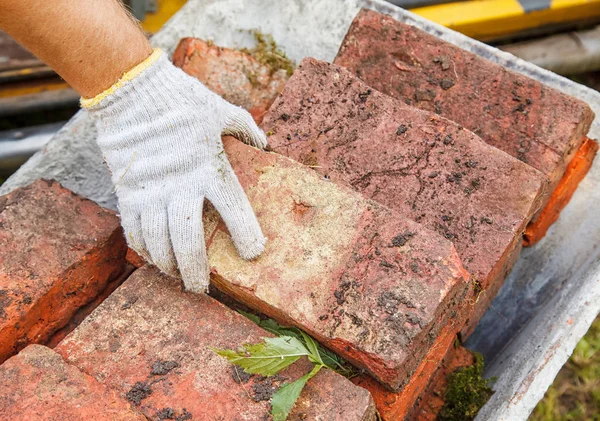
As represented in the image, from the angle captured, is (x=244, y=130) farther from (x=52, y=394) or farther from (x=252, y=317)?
(x=52, y=394)

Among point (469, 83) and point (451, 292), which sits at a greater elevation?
point (469, 83)

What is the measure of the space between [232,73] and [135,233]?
96cm

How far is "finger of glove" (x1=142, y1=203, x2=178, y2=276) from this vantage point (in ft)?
6.20

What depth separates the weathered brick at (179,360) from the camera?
170cm

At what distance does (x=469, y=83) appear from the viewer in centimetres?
231

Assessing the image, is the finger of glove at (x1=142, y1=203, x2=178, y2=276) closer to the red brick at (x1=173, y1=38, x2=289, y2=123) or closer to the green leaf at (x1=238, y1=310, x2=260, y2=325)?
the green leaf at (x1=238, y1=310, x2=260, y2=325)

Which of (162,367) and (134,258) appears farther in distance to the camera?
(134,258)

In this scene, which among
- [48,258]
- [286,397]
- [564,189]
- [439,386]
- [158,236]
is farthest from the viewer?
[564,189]

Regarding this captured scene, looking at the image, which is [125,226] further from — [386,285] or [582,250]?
Result: [582,250]

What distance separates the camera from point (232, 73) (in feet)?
8.57

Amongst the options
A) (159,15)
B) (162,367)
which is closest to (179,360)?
(162,367)

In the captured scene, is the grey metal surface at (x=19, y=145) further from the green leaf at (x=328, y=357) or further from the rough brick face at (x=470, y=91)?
the green leaf at (x=328, y=357)

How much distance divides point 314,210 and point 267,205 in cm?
16

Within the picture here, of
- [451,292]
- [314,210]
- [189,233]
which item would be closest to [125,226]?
[189,233]
